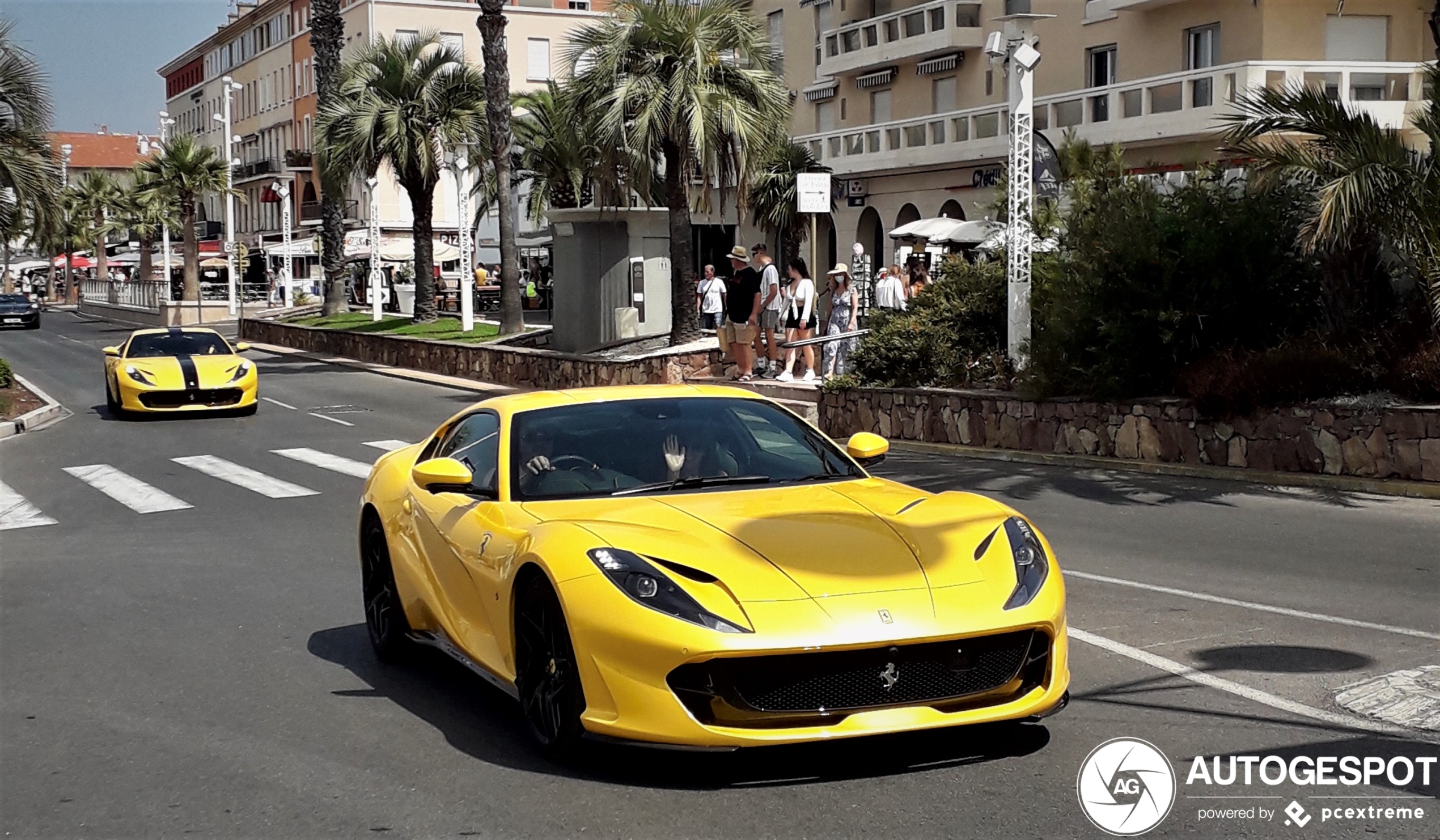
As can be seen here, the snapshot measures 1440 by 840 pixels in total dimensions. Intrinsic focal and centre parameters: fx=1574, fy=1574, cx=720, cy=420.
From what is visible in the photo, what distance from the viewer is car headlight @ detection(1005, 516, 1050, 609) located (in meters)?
5.36

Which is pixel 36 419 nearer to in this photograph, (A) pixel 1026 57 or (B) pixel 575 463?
(A) pixel 1026 57

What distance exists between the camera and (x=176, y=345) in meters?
25.2

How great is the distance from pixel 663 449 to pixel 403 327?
35.7 meters

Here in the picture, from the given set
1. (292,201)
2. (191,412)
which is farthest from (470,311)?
(292,201)

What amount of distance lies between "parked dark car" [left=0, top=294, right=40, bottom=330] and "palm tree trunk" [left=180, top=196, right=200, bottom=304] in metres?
6.38

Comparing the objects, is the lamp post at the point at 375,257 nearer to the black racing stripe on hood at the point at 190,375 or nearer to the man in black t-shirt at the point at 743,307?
the black racing stripe on hood at the point at 190,375

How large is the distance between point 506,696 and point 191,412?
20.1 meters

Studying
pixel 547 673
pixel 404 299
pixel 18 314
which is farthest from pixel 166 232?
pixel 547 673

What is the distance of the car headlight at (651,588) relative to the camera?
5.04 meters

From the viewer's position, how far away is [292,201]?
96000 millimetres

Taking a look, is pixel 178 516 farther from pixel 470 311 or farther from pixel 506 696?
pixel 470 311

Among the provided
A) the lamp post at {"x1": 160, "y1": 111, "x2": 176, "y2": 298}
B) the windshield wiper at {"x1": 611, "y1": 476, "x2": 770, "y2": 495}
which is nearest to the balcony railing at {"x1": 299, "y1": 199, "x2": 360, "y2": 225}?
the lamp post at {"x1": 160, "y1": 111, "x2": 176, "y2": 298}

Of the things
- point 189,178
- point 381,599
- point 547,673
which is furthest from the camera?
point 189,178

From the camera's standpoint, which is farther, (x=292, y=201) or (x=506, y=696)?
(x=292, y=201)
